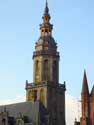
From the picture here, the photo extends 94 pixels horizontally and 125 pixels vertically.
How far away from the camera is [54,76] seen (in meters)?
144

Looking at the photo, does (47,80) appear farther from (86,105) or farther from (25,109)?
(86,105)

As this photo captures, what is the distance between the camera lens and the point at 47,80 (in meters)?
141

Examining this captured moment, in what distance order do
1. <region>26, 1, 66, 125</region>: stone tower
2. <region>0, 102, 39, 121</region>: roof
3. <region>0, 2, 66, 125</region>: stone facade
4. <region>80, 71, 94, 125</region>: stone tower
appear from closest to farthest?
1. <region>80, 71, 94, 125</region>: stone tower
2. <region>0, 2, 66, 125</region>: stone facade
3. <region>0, 102, 39, 121</region>: roof
4. <region>26, 1, 66, 125</region>: stone tower

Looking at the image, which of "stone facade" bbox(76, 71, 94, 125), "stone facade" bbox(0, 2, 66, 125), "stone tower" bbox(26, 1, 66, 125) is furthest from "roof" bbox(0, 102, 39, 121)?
"stone facade" bbox(76, 71, 94, 125)

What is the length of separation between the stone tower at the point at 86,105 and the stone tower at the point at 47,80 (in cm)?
1553

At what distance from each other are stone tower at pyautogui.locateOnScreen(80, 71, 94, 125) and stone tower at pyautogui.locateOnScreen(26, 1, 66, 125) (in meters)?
15.5

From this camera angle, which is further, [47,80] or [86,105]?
[47,80]

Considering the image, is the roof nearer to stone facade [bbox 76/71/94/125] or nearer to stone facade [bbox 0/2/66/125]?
stone facade [bbox 0/2/66/125]

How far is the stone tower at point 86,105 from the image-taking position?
392 feet

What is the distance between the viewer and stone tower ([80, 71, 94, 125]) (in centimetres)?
11944

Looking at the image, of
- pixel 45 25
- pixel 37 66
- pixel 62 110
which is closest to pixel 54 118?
pixel 62 110

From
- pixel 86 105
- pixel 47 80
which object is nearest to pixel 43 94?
pixel 47 80

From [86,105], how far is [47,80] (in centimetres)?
2190

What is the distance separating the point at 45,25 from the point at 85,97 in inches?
1310
